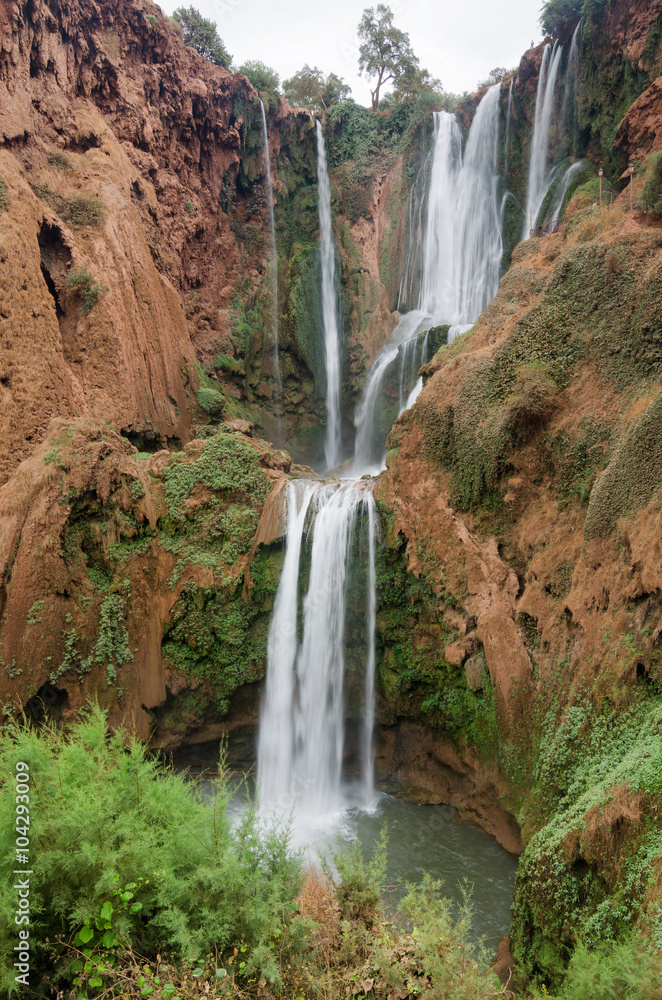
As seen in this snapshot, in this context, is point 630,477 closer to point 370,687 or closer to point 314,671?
point 370,687

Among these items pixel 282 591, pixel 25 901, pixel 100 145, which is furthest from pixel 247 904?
pixel 100 145

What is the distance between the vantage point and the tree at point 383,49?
2836 cm

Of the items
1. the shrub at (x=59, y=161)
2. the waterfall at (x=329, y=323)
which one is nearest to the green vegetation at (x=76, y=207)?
the shrub at (x=59, y=161)

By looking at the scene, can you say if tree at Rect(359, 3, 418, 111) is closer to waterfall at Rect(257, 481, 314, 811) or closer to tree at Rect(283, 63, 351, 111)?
tree at Rect(283, 63, 351, 111)

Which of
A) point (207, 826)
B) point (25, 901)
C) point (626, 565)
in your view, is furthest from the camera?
point (626, 565)

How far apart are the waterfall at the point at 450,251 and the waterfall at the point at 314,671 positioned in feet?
26.1

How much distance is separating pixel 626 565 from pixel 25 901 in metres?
7.44

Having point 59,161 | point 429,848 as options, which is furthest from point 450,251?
point 429,848

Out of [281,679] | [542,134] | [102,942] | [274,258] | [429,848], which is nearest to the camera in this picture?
[102,942]

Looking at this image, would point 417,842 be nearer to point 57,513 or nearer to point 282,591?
point 282,591

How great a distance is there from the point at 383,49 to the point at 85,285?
24.1 metres

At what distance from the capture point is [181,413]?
55.7 feet

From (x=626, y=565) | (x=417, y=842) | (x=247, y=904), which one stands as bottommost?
(x=417, y=842)

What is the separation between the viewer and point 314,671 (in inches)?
470
